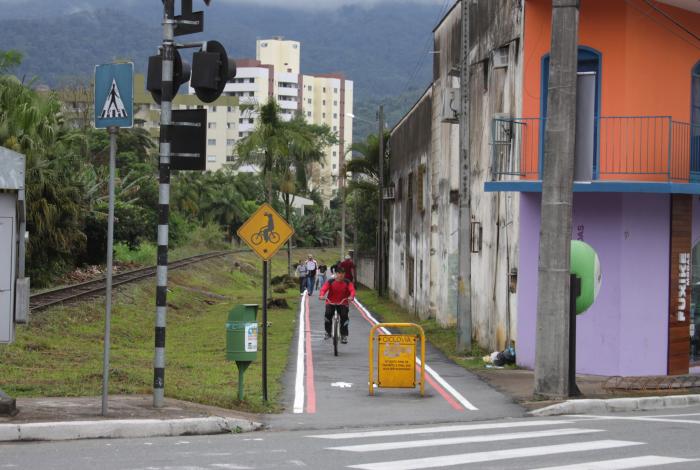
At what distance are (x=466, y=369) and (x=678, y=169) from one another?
208 inches

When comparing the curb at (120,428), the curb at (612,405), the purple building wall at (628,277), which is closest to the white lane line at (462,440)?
the curb at (120,428)

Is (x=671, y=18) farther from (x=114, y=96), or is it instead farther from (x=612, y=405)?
(x=114, y=96)

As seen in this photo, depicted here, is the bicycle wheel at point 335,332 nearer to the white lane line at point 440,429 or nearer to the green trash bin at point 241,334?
the green trash bin at point 241,334

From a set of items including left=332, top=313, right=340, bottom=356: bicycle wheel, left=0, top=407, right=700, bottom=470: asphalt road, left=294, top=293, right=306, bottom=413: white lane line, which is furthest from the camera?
left=332, top=313, right=340, bottom=356: bicycle wheel

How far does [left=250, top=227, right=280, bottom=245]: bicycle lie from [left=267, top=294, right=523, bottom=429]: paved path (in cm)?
226

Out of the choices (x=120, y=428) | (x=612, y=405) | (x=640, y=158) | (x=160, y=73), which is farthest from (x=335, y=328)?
(x=120, y=428)

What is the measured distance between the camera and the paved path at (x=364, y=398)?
1459cm

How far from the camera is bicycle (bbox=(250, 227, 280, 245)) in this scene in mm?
15781

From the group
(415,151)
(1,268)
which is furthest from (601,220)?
(415,151)

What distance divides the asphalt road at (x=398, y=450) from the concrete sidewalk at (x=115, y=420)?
0.78 feet

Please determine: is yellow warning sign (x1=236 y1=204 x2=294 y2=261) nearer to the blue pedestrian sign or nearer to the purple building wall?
the blue pedestrian sign

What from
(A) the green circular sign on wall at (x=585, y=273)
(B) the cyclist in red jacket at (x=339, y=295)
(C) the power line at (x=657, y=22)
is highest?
(C) the power line at (x=657, y=22)

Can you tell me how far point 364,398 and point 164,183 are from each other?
17.0ft

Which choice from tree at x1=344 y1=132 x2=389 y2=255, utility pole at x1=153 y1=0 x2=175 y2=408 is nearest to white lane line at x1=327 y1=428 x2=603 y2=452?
utility pole at x1=153 y1=0 x2=175 y2=408
